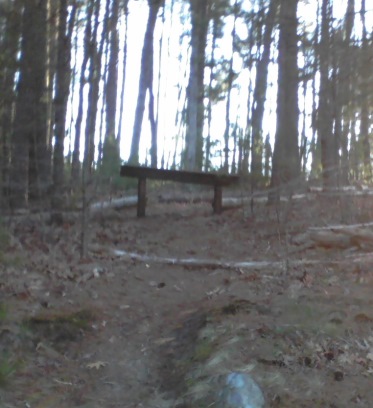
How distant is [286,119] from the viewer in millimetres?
16078

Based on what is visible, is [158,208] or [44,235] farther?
[158,208]

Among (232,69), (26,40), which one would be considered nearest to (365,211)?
(232,69)

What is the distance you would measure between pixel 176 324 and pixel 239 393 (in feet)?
7.23

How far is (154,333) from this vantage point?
7.81 meters

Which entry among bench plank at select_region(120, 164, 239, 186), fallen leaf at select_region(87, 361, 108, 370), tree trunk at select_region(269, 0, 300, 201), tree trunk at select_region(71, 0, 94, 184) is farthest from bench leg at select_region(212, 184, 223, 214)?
fallen leaf at select_region(87, 361, 108, 370)

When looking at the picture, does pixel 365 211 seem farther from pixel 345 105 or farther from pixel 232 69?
pixel 232 69

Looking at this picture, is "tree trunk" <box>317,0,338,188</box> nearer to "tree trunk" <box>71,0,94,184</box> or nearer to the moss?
"tree trunk" <box>71,0,94,184</box>

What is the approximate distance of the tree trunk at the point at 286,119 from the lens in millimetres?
10375

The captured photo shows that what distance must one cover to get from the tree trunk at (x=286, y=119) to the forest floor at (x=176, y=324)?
4.93 feet

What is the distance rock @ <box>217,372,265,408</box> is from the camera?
5742mm

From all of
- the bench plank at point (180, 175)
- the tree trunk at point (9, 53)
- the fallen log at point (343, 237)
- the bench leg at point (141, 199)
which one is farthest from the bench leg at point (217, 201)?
the tree trunk at point (9, 53)

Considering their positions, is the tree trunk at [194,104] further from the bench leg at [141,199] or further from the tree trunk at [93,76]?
the tree trunk at [93,76]

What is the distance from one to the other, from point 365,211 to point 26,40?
6666 mm

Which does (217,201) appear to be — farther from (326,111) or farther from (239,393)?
(239,393)
